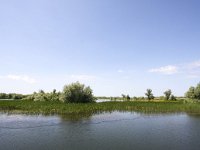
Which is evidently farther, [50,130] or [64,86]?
[64,86]

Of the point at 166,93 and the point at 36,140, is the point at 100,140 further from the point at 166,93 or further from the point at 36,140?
the point at 166,93

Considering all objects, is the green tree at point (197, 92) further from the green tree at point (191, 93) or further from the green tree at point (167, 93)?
the green tree at point (167, 93)

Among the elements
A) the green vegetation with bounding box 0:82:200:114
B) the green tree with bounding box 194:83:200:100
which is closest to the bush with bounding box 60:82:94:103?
the green vegetation with bounding box 0:82:200:114

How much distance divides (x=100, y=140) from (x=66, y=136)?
11.0 feet

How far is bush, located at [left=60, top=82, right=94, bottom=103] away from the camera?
220ft

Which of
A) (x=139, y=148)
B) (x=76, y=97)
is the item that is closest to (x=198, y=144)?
(x=139, y=148)

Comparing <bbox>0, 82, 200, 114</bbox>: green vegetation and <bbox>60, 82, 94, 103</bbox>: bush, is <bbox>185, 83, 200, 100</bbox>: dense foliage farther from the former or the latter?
<bbox>60, 82, 94, 103</bbox>: bush

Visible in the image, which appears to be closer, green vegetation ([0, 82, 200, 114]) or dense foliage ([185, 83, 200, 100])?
green vegetation ([0, 82, 200, 114])

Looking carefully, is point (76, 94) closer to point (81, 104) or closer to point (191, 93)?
point (81, 104)

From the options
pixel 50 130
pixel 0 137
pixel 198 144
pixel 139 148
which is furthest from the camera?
pixel 50 130

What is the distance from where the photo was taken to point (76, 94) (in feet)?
220

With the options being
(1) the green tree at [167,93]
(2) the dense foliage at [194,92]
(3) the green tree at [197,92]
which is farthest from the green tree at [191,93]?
(1) the green tree at [167,93]

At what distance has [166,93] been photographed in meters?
113

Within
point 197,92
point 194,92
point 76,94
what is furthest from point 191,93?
point 76,94
